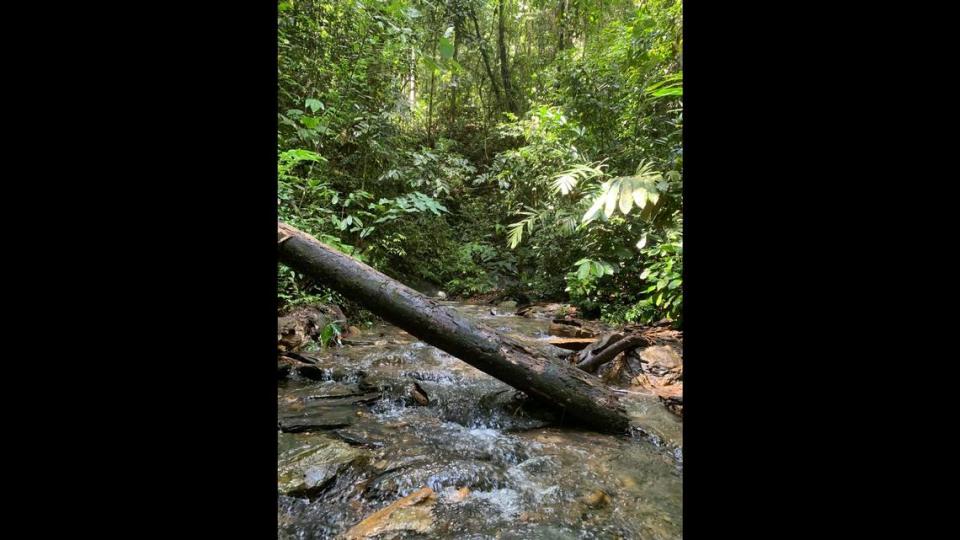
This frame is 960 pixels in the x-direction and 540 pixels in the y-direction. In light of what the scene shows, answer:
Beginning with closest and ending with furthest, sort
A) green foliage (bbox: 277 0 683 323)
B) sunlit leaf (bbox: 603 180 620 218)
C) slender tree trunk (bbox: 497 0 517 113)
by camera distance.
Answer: sunlit leaf (bbox: 603 180 620 218) < green foliage (bbox: 277 0 683 323) < slender tree trunk (bbox: 497 0 517 113)

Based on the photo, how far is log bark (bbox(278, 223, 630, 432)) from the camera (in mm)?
2740

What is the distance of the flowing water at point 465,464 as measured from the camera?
174cm

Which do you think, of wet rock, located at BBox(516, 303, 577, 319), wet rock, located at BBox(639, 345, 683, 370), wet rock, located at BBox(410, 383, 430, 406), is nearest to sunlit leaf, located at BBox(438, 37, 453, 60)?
wet rock, located at BBox(410, 383, 430, 406)

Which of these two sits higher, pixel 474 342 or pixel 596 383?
pixel 474 342

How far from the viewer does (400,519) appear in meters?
1.70

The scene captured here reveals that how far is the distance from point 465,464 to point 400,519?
57 cm

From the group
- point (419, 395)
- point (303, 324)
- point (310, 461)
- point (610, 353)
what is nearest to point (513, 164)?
point (303, 324)

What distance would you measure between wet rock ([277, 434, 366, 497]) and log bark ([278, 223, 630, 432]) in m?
0.92

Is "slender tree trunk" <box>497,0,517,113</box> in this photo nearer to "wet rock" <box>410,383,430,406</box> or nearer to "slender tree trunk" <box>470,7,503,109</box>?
"slender tree trunk" <box>470,7,503,109</box>
